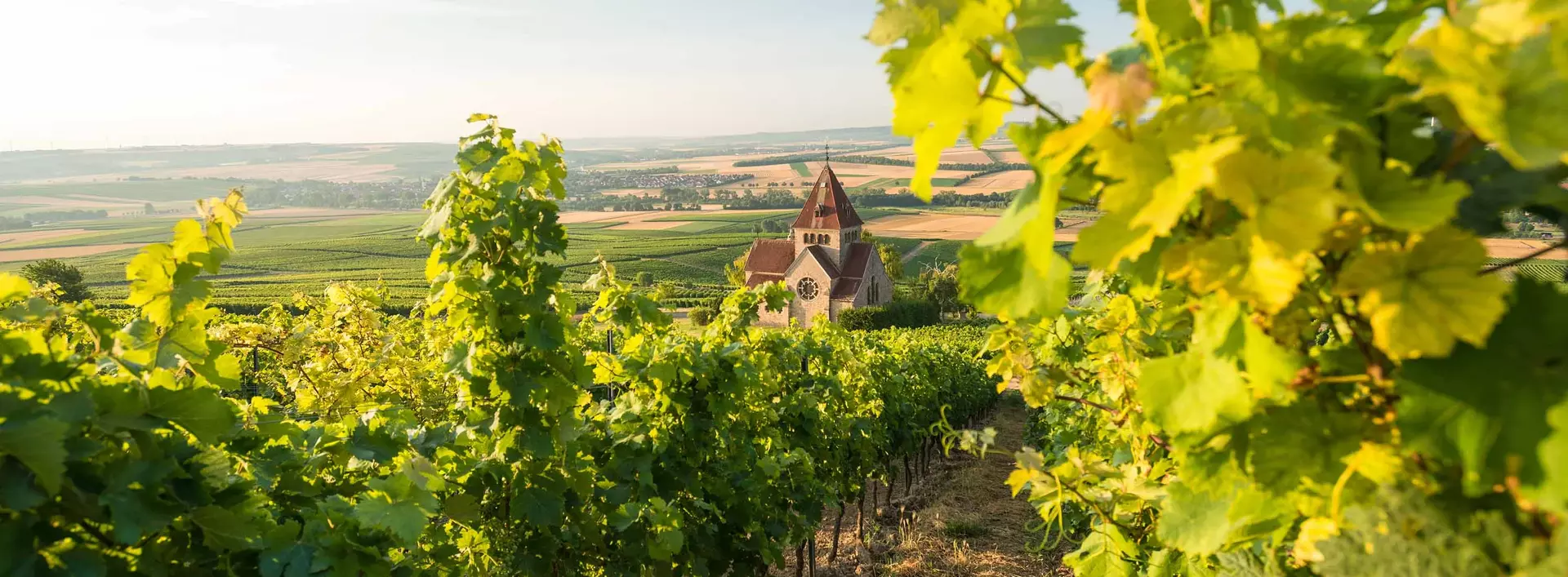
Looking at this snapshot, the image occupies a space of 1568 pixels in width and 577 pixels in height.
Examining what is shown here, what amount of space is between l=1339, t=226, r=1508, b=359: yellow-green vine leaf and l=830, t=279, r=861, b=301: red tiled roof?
49.5 meters

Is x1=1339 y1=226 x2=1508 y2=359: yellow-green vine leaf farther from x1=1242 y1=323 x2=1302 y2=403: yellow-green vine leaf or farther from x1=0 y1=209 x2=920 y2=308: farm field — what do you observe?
x1=0 y1=209 x2=920 y2=308: farm field

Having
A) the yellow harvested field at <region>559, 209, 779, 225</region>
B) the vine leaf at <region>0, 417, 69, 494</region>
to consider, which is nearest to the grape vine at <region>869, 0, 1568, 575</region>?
the vine leaf at <region>0, 417, 69, 494</region>

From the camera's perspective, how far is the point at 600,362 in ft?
15.7

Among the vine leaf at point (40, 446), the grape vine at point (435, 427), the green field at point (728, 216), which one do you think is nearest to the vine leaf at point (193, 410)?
the grape vine at point (435, 427)

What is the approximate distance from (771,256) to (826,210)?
5459mm

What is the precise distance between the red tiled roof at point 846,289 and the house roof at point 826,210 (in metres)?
3.81

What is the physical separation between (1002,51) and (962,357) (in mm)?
18490

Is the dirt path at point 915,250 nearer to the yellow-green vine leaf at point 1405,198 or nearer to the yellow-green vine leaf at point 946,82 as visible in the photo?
the yellow-green vine leaf at point 946,82

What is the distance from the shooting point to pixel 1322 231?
0.68m

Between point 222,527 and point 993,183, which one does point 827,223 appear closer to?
point 222,527

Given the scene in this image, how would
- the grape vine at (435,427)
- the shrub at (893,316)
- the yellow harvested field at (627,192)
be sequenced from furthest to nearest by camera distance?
the yellow harvested field at (627,192)
the shrub at (893,316)
the grape vine at (435,427)

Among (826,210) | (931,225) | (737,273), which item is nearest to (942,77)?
(826,210)

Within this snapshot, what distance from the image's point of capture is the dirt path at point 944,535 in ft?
28.5

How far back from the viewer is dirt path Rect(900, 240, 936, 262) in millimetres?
83625
